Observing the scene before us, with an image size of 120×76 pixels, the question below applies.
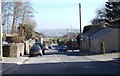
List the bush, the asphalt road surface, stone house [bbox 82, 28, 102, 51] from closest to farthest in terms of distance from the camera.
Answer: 1. the asphalt road surface
2. the bush
3. stone house [bbox 82, 28, 102, 51]

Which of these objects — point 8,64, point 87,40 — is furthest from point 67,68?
point 87,40

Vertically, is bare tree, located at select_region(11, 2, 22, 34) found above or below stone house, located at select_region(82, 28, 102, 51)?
above

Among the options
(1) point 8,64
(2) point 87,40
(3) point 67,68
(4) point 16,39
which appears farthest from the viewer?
(2) point 87,40

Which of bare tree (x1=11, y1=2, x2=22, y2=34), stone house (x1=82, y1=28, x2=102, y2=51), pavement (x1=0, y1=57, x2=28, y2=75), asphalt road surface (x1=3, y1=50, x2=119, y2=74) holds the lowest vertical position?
pavement (x1=0, y1=57, x2=28, y2=75)

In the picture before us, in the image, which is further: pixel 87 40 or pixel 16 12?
pixel 87 40

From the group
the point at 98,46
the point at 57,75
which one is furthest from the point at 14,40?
the point at 57,75

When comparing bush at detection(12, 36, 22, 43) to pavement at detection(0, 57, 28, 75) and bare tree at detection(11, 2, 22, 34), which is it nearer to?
bare tree at detection(11, 2, 22, 34)

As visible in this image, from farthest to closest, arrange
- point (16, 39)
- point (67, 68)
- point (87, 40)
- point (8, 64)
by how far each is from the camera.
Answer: point (87, 40), point (16, 39), point (8, 64), point (67, 68)

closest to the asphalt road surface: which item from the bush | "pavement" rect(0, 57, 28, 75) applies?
"pavement" rect(0, 57, 28, 75)

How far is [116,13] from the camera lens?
52656 millimetres

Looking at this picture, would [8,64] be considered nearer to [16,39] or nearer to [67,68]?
[67,68]

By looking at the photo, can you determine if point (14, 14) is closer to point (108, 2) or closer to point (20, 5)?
point (20, 5)

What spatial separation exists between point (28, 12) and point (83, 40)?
18.4 m

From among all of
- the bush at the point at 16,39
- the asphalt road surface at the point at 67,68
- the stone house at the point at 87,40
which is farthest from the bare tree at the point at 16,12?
the asphalt road surface at the point at 67,68
